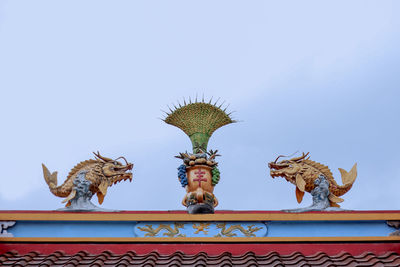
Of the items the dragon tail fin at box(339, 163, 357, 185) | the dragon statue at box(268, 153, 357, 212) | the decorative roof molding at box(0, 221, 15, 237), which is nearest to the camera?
the decorative roof molding at box(0, 221, 15, 237)

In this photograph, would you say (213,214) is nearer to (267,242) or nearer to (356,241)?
(267,242)

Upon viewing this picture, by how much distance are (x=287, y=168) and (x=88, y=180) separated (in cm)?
288

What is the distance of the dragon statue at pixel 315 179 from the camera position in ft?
30.4

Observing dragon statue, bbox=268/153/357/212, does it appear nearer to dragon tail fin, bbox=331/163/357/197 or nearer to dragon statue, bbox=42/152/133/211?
dragon tail fin, bbox=331/163/357/197

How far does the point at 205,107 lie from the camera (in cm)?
1007

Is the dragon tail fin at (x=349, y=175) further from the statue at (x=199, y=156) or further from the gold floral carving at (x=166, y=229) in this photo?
the gold floral carving at (x=166, y=229)

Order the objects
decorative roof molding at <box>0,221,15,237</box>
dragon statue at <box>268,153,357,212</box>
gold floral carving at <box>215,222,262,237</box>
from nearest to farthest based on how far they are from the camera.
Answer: gold floral carving at <box>215,222,262,237</box> < decorative roof molding at <box>0,221,15,237</box> < dragon statue at <box>268,153,357,212</box>

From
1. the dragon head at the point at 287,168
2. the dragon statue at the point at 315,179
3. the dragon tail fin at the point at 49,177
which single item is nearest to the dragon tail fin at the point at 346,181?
the dragon statue at the point at 315,179

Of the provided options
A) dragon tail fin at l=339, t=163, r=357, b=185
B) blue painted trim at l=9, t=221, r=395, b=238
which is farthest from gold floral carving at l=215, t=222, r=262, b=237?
dragon tail fin at l=339, t=163, r=357, b=185

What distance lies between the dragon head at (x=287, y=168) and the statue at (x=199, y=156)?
819 mm

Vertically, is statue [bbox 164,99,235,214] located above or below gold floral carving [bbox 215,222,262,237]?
above

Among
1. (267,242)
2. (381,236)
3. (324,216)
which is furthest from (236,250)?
(381,236)

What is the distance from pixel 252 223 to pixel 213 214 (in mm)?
537

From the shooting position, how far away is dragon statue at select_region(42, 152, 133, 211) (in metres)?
9.32
